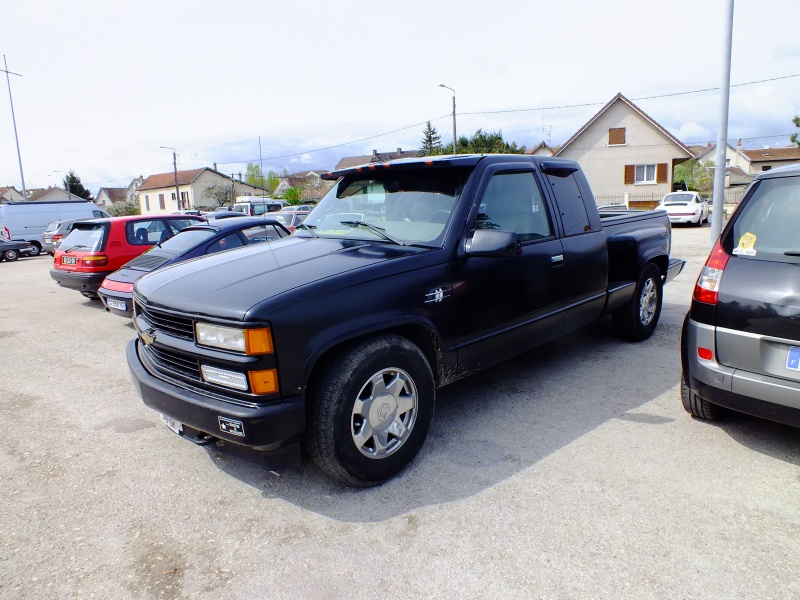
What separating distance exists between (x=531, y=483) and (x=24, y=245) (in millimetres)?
24925

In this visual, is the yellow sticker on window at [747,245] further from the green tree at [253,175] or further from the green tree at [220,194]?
the green tree at [253,175]

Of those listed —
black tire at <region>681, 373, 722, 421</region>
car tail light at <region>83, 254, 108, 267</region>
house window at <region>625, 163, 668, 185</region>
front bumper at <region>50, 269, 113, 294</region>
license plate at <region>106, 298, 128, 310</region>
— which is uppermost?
house window at <region>625, 163, 668, 185</region>

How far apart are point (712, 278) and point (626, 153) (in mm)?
36880

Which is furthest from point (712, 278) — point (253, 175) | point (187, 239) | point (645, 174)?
point (253, 175)

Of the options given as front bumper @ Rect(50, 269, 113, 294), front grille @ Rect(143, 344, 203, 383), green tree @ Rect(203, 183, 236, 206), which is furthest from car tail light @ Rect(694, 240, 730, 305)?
green tree @ Rect(203, 183, 236, 206)

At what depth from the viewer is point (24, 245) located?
2166 centimetres

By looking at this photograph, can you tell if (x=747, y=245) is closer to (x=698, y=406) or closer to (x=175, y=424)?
(x=698, y=406)

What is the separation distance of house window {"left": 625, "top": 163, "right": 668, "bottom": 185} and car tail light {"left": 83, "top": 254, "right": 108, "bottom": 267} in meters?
34.7

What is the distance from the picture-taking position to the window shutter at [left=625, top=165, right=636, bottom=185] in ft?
117

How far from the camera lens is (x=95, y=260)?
8.60m

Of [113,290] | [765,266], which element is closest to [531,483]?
[765,266]

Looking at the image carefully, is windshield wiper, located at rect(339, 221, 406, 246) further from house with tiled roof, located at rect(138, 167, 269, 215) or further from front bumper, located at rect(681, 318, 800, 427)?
house with tiled roof, located at rect(138, 167, 269, 215)

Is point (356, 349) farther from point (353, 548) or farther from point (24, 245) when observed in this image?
point (24, 245)

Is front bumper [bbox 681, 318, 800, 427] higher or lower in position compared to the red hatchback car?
lower
